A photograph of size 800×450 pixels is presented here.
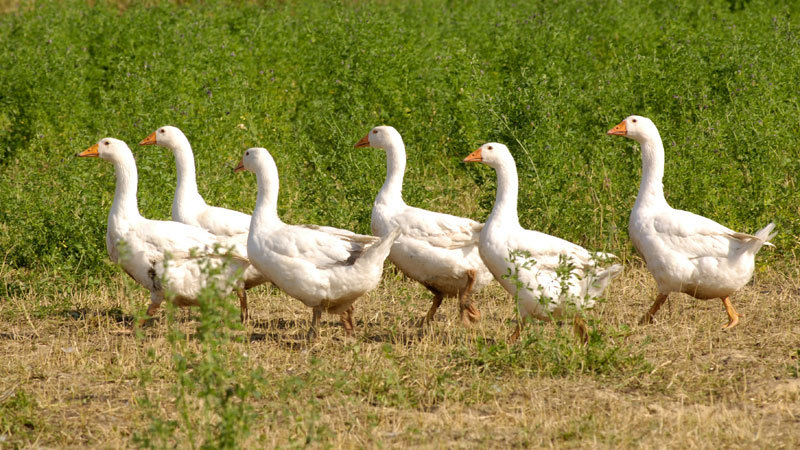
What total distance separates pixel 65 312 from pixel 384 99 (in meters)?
5.38

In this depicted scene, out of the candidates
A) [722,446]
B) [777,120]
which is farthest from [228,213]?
[777,120]

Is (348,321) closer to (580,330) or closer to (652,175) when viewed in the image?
(580,330)

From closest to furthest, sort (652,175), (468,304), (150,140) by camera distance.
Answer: (652,175) < (468,304) < (150,140)

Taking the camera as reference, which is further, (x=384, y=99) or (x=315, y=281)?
(x=384, y=99)

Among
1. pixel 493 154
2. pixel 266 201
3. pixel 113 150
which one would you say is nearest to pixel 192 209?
pixel 113 150

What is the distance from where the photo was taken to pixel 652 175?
26.2 feet

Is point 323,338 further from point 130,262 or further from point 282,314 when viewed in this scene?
point 130,262

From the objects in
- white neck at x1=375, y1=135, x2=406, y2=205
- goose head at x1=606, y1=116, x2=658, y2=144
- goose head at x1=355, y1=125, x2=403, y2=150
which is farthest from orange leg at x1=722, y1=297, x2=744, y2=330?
goose head at x1=355, y1=125, x2=403, y2=150

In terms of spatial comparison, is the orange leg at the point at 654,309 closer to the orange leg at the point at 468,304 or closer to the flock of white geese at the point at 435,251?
the flock of white geese at the point at 435,251

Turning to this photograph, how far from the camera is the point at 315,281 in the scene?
7391mm

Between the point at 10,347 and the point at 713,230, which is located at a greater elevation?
the point at 713,230

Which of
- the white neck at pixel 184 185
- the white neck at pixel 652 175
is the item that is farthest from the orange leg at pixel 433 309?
the white neck at pixel 184 185

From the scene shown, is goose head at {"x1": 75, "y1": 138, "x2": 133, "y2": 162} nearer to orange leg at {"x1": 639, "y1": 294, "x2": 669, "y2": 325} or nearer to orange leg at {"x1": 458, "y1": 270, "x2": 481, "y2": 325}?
orange leg at {"x1": 458, "y1": 270, "x2": 481, "y2": 325}

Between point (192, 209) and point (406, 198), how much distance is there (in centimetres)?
211
